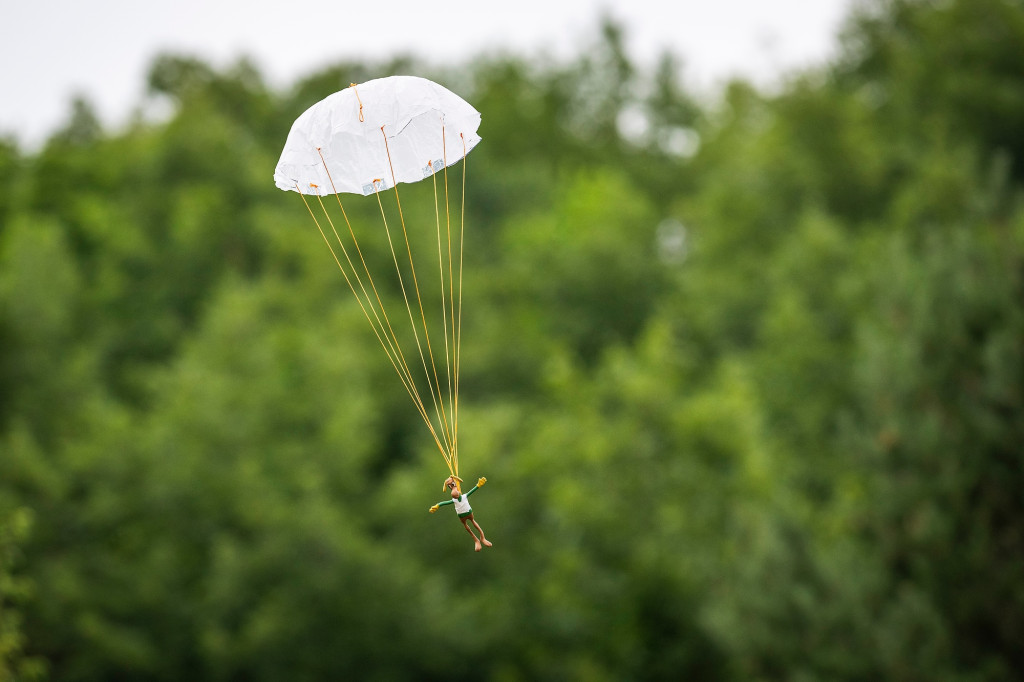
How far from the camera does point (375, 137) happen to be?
936cm

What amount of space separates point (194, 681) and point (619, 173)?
2995 centimetres

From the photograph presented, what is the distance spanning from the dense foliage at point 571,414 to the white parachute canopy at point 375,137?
6769 millimetres

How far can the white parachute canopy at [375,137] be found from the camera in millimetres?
9148

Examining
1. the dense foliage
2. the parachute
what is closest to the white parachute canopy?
the parachute

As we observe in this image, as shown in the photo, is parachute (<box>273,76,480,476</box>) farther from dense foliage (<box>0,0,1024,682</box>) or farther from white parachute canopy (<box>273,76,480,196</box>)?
dense foliage (<box>0,0,1024,682</box>)

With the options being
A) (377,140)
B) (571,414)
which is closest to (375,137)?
(377,140)

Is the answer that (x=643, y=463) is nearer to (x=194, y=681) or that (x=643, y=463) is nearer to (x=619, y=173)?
(x=194, y=681)

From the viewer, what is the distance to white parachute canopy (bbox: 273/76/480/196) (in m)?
9.15

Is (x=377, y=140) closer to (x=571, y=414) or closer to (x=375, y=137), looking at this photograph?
(x=375, y=137)

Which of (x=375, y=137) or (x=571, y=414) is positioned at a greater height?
(x=571, y=414)

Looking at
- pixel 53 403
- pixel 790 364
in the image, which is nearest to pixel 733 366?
pixel 790 364

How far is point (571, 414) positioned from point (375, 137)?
2359 centimetres

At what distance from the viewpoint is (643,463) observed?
29.2 meters

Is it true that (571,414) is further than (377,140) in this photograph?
Yes
